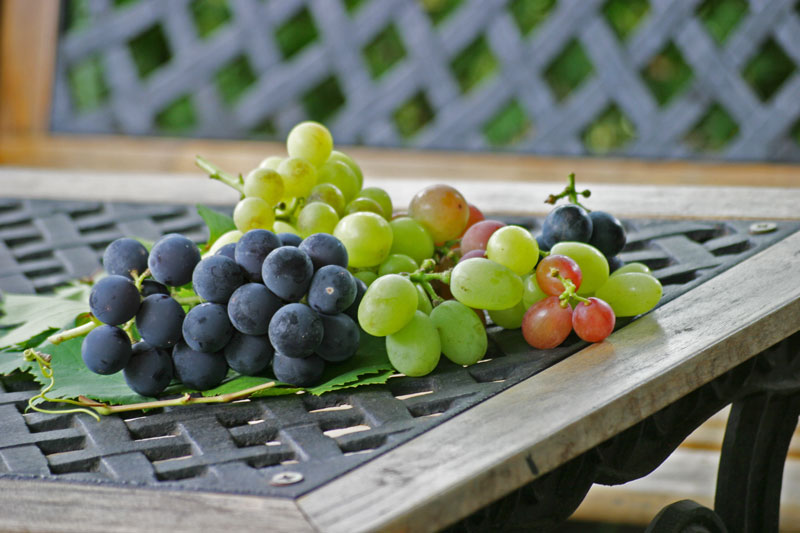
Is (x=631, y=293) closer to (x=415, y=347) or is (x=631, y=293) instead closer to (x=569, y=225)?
(x=569, y=225)

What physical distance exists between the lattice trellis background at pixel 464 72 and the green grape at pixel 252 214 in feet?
5.10

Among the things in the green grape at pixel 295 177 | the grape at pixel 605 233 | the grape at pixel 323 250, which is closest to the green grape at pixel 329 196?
the green grape at pixel 295 177

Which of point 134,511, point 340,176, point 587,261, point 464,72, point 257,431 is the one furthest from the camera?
point 464,72

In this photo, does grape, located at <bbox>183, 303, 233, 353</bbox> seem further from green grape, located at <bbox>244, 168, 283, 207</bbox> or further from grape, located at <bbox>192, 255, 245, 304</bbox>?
green grape, located at <bbox>244, 168, 283, 207</bbox>

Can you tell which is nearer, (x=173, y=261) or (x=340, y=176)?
(x=173, y=261)

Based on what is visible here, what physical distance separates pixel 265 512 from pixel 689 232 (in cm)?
64

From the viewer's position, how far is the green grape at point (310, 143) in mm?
817

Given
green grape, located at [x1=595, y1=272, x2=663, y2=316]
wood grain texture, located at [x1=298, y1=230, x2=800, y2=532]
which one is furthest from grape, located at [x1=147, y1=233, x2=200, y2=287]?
green grape, located at [x1=595, y1=272, x2=663, y2=316]

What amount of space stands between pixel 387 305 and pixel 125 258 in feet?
0.71

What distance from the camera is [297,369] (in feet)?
2.16

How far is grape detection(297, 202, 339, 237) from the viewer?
76 cm

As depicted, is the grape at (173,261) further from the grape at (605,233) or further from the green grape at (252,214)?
the grape at (605,233)

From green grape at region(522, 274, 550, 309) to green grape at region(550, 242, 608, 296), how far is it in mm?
28

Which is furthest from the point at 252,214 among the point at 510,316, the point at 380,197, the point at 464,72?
the point at 464,72
